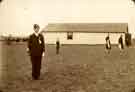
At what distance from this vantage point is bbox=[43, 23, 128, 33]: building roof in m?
1.85

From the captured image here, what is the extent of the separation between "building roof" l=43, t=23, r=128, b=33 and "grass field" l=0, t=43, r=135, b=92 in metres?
0.08

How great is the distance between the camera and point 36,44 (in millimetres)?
2021

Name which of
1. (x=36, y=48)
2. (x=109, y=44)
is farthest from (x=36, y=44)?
(x=109, y=44)

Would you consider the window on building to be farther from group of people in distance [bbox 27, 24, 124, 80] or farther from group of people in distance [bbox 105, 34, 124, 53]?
group of people in distance [bbox 105, 34, 124, 53]

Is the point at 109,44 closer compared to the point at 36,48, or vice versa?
the point at 109,44

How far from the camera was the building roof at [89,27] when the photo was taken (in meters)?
1.85

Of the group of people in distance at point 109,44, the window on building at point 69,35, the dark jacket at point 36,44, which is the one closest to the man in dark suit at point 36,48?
Answer: the dark jacket at point 36,44

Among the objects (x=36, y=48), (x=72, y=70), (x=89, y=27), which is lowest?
(x=72, y=70)

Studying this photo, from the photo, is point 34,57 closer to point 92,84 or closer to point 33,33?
point 33,33

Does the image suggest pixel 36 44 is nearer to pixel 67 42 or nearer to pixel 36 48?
pixel 36 48

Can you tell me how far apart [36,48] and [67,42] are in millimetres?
201

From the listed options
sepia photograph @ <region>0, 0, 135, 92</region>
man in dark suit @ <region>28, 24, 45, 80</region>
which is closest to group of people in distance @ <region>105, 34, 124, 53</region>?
sepia photograph @ <region>0, 0, 135, 92</region>

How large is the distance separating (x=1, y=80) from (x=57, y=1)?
1.50ft

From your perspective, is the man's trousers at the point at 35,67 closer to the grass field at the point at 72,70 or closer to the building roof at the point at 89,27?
the grass field at the point at 72,70
